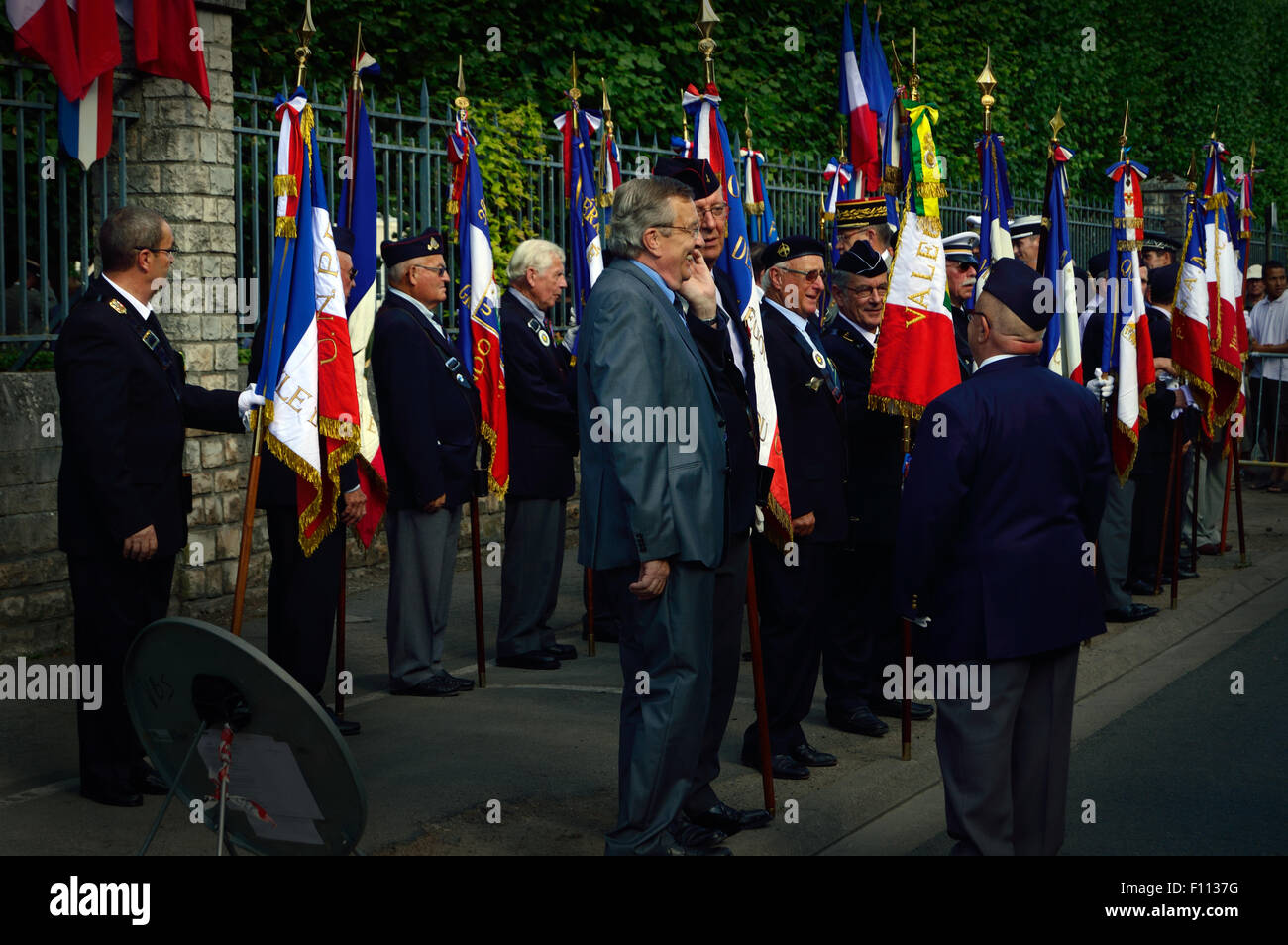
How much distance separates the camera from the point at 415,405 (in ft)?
24.6

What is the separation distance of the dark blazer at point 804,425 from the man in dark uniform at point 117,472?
2.44 metres

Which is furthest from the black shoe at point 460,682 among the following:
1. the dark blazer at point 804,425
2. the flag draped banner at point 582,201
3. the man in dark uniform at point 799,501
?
the flag draped banner at point 582,201

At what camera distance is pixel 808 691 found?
6.30 metres

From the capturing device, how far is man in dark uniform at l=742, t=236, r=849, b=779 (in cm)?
623

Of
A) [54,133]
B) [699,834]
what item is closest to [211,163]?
[54,133]

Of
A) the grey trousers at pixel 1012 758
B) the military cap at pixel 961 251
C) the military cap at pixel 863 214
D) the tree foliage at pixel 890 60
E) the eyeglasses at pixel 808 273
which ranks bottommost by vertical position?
the grey trousers at pixel 1012 758

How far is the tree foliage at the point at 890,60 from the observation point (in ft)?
49.6

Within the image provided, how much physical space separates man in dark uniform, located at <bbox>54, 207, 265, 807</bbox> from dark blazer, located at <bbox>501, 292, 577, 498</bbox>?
2.67m

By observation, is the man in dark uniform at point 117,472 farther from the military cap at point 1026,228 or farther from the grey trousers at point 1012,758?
the military cap at point 1026,228

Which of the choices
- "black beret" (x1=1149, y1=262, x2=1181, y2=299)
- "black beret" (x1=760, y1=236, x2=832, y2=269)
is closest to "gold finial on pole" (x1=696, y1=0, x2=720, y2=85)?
"black beret" (x1=760, y1=236, x2=832, y2=269)

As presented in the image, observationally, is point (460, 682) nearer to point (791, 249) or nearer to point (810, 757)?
point (810, 757)

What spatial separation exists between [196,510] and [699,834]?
461 cm

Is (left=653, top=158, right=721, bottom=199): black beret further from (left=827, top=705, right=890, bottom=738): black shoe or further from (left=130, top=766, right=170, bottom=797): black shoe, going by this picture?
(left=130, top=766, right=170, bottom=797): black shoe

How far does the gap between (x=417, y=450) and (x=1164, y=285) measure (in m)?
5.89
